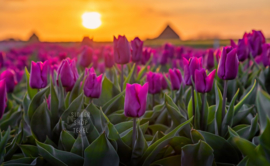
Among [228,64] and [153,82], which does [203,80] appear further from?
[153,82]

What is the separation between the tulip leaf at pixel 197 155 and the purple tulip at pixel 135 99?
0.99 ft

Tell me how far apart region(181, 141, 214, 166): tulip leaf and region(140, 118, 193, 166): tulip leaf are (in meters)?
0.10

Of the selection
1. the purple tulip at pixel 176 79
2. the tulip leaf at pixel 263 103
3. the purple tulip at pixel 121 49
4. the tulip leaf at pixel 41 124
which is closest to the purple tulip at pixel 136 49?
the purple tulip at pixel 121 49

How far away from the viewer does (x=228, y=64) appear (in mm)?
1461

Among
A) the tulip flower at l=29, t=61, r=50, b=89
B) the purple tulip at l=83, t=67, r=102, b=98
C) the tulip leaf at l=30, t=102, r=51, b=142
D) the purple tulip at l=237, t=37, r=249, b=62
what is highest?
the purple tulip at l=237, t=37, r=249, b=62

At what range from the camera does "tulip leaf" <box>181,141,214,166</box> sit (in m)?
1.30

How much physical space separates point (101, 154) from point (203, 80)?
0.69 m

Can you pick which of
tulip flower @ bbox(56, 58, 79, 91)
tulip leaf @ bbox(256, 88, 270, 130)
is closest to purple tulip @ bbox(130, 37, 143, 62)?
tulip flower @ bbox(56, 58, 79, 91)

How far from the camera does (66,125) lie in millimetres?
1710

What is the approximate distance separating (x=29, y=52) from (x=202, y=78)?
7.94 m

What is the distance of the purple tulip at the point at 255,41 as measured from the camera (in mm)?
2404

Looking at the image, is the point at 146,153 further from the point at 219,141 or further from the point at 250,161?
the point at 250,161

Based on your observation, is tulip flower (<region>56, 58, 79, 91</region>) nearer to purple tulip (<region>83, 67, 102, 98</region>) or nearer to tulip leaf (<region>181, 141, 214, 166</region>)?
purple tulip (<region>83, 67, 102, 98</region>)

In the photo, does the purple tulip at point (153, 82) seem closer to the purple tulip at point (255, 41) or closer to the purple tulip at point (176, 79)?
the purple tulip at point (176, 79)
